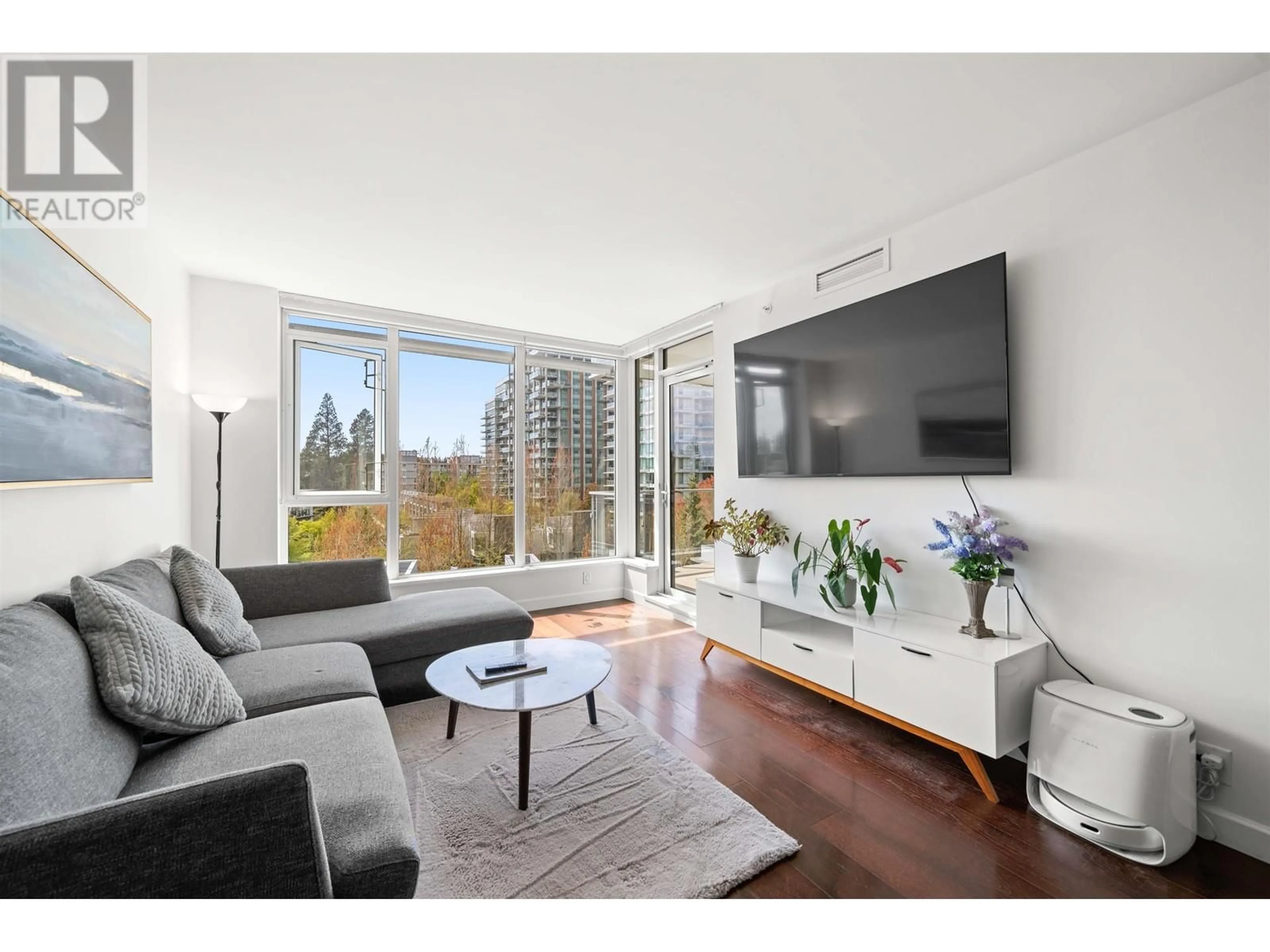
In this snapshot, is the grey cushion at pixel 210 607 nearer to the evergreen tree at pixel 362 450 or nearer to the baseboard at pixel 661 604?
the evergreen tree at pixel 362 450

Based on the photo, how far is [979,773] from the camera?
1982 millimetres

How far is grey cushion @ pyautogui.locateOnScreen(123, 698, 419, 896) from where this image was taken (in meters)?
1.08

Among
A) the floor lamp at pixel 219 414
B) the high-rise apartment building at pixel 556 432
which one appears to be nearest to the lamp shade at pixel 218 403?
the floor lamp at pixel 219 414

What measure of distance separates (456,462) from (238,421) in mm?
1475

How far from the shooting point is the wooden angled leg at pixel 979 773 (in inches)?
76.3

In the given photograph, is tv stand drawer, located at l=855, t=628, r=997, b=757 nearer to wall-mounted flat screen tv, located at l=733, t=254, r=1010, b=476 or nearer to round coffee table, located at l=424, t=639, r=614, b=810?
wall-mounted flat screen tv, located at l=733, t=254, r=1010, b=476

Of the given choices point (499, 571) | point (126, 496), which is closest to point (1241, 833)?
point (499, 571)

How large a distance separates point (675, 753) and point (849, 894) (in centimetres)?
88

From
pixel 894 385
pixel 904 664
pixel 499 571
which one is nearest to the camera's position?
pixel 904 664

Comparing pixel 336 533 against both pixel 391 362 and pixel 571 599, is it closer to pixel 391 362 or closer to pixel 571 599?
pixel 391 362

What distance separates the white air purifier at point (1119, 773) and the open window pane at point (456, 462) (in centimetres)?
384

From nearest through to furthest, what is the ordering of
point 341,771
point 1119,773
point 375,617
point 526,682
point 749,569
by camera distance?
1. point 341,771
2. point 1119,773
3. point 526,682
4. point 375,617
5. point 749,569

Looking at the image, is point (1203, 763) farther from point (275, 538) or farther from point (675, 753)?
point (275, 538)

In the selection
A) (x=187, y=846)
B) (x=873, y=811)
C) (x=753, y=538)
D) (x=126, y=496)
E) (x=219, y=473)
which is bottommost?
(x=873, y=811)
